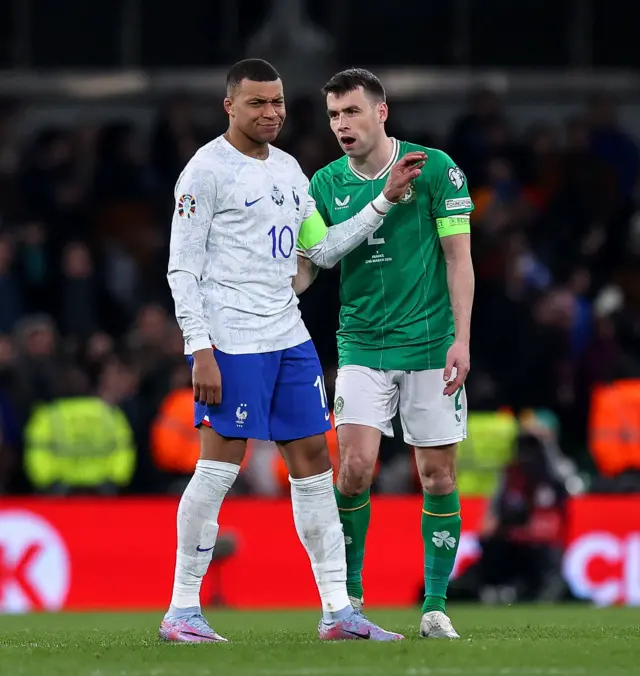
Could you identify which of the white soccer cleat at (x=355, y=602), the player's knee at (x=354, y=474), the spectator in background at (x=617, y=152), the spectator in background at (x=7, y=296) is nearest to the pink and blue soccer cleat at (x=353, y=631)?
the white soccer cleat at (x=355, y=602)

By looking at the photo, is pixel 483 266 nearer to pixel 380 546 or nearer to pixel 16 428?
pixel 380 546

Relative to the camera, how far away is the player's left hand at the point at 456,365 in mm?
7512

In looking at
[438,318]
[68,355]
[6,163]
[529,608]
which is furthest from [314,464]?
[6,163]

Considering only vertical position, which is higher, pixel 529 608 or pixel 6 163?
pixel 6 163

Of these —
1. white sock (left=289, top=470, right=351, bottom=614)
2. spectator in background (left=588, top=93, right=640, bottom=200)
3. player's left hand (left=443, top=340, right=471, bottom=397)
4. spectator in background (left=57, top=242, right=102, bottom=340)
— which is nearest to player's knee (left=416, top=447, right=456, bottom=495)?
player's left hand (left=443, top=340, right=471, bottom=397)

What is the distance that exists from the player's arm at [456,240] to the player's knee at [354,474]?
502mm

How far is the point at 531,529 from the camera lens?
44.0ft

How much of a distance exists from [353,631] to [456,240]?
70.3 inches

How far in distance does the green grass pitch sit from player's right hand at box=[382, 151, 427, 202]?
1.89 m

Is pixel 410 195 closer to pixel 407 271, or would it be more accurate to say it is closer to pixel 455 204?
pixel 455 204

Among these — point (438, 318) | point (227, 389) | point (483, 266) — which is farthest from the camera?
point (483, 266)

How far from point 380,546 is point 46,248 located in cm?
493

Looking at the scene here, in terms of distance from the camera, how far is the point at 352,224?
7598 millimetres

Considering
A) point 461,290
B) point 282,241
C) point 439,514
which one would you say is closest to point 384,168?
point 461,290
